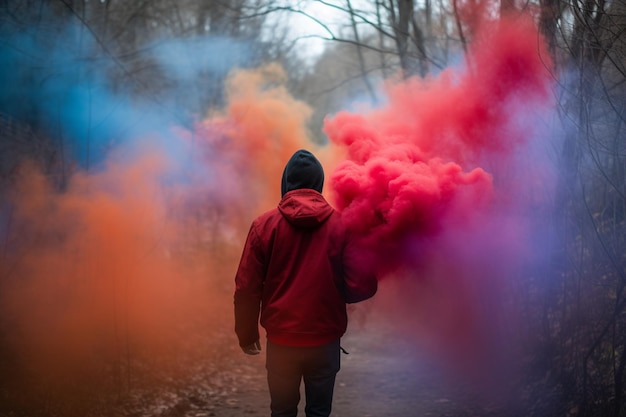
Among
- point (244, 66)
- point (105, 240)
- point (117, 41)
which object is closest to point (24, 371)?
point (105, 240)

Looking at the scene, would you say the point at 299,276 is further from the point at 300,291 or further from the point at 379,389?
the point at 379,389

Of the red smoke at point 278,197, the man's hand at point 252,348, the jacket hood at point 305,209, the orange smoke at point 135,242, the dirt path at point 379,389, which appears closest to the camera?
the jacket hood at point 305,209

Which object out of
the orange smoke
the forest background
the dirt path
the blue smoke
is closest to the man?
the forest background

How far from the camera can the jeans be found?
390cm

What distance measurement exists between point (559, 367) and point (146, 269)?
276 inches

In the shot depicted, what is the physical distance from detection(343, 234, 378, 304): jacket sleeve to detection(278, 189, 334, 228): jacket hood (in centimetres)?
28

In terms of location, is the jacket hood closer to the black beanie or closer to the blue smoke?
the black beanie

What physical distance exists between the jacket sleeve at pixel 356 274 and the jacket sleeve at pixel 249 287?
23.7 inches

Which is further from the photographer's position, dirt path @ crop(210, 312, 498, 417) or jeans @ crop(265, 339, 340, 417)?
dirt path @ crop(210, 312, 498, 417)

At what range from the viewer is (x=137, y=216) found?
9.04 meters

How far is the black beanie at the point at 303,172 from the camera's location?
13.4 ft

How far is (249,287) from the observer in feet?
12.9

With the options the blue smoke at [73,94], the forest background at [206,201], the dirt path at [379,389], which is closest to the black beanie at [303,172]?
the forest background at [206,201]

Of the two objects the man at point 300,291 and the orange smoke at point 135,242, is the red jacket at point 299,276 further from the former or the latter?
the orange smoke at point 135,242
